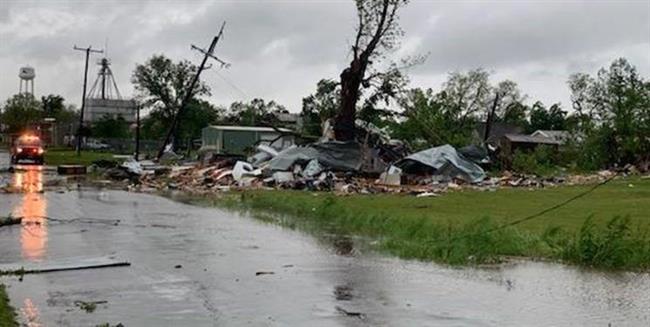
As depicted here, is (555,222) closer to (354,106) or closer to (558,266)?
(558,266)

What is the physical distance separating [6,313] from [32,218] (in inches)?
512

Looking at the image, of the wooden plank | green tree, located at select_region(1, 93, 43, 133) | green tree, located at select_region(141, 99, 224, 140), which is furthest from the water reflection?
green tree, located at select_region(1, 93, 43, 133)

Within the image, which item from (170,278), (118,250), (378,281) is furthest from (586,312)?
(118,250)

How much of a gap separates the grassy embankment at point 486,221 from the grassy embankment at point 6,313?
747cm

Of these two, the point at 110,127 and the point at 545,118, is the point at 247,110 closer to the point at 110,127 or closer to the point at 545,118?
the point at 110,127

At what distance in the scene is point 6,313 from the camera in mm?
9250

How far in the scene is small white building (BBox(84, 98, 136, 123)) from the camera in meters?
116

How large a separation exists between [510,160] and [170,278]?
36561 millimetres

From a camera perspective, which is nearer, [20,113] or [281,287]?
[281,287]

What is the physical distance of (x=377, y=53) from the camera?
47406mm

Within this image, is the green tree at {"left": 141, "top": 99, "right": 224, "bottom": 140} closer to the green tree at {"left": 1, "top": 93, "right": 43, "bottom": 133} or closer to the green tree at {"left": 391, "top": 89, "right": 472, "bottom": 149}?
the green tree at {"left": 1, "top": 93, "right": 43, "bottom": 133}

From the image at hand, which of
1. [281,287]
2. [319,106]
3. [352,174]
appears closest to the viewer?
[281,287]

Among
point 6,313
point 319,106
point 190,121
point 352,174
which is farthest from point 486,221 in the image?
point 190,121

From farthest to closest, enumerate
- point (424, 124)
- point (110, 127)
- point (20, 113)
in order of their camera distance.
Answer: point (110, 127) < point (20, 113) < point (424, 124)
